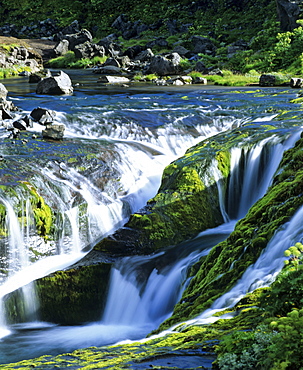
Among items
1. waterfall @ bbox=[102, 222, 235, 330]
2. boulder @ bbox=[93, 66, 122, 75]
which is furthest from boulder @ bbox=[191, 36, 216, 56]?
waterfall @ bbox=[102, 222, 235, 330]

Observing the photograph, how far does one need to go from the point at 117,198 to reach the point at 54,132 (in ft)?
13.2

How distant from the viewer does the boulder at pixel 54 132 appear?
48.6 ft

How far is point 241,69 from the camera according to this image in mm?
33906

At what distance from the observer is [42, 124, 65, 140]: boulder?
14812mm

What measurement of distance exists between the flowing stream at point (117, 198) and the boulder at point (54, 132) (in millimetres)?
446

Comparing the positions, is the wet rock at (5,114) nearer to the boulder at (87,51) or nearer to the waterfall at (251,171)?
the waterfall at (251,171)

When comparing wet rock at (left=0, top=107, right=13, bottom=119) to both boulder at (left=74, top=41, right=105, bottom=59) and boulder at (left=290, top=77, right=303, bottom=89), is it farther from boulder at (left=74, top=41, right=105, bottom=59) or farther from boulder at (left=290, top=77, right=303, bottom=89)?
boulder at (left=74, top=41, right=105, bottom=59)

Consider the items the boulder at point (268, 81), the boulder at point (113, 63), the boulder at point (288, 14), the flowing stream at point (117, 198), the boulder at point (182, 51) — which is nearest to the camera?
the flowing stream at point (117, 198)

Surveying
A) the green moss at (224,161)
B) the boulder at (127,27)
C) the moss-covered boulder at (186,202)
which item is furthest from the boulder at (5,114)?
the boulder at (127,27)

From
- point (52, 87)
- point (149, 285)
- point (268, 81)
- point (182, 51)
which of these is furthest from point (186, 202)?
point (182, 51)

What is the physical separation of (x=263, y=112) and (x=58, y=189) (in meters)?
9.86

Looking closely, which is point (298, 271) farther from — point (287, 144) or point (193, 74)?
point (193, 74)

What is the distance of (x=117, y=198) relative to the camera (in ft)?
40.1

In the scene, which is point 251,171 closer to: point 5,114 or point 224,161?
point 224,161
